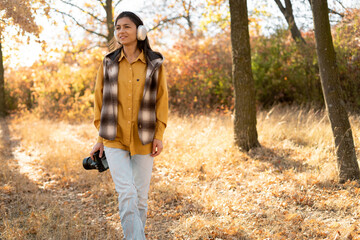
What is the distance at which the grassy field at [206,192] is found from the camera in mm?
3746

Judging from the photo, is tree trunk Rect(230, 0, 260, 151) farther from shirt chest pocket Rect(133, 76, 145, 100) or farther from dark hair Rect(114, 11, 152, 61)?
shirt chest pocket Rect(133, 76, 145, 100)

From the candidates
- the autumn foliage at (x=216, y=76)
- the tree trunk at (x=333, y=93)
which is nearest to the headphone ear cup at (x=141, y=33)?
the tree trunk at (x=333, y=93)

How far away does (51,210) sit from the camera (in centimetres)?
435

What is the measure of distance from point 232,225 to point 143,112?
1.83 metres

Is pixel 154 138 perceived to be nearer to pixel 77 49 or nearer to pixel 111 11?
pixel 111 11

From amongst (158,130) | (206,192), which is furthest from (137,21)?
(206,192)

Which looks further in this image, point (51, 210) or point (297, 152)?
point (297, 152)

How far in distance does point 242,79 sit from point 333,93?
2066 mm

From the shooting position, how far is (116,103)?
2836 mm

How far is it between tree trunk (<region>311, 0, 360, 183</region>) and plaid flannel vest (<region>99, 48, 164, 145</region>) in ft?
9.52

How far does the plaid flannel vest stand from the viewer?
282 cm

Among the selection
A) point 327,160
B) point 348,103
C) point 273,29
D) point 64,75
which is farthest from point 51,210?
point 64,75

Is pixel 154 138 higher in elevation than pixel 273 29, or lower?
lower

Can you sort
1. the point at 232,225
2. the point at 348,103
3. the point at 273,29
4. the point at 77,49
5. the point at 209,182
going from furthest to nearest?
the point at 273,29 → the point at 77,49 → the point at 348,103 → the point at 209,182 → the point at 232,225
